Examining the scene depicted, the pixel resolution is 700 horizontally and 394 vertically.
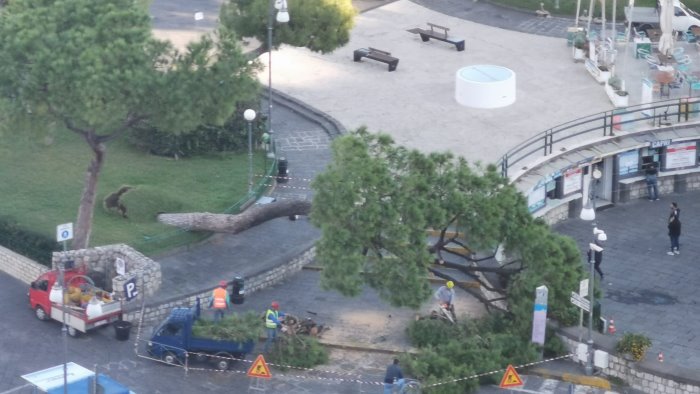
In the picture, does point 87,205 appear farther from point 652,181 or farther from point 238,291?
point 652,181

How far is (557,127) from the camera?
172 feet

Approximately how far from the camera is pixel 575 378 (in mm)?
39594

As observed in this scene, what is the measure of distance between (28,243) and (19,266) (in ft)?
2.29

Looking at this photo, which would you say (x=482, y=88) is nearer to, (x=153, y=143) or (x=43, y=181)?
(x=153, y=143)

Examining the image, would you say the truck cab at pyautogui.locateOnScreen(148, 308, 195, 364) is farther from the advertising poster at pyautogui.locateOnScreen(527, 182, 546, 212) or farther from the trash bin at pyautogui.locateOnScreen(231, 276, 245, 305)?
the advertising poster at pyautogui.locateOnScreen(527, 182, 546, 212)

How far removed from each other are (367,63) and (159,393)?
24.8 metres

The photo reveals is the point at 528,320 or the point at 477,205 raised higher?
the point at 477,205

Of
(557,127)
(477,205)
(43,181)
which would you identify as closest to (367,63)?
(557,127)

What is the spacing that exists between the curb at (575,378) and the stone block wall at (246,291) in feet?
28.1

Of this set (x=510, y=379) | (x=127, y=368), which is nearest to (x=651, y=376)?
(x=510, y=379)

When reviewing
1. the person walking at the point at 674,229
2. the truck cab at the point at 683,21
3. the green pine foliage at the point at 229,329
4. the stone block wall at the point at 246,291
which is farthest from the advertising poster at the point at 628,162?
the green pine foliage at the point at 229,329

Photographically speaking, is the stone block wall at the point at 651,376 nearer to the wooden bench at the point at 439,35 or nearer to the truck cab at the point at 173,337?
the truck cab at the point at 173,337

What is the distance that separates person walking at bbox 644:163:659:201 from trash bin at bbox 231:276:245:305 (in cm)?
1508

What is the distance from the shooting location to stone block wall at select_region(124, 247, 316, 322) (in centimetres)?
4231
